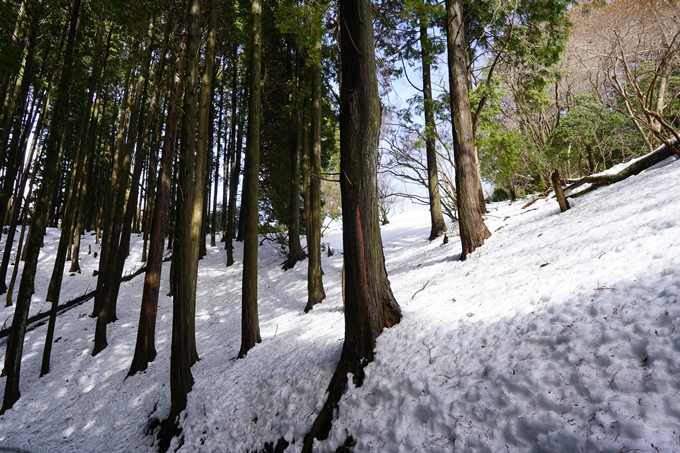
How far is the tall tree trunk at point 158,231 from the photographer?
238 inches

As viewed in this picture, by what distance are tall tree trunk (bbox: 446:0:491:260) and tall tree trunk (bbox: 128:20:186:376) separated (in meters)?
5.56

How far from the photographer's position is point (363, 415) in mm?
3180

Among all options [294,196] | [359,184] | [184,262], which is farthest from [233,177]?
[359,184]

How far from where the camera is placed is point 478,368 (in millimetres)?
2826

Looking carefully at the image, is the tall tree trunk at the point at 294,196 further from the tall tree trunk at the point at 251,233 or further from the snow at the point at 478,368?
the tall tree trunk at the point at 251,233

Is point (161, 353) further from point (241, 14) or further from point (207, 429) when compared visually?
point (241, 14)

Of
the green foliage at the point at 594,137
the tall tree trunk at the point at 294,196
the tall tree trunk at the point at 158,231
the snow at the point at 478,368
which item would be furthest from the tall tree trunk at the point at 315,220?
the green foliage at the point at 594,137

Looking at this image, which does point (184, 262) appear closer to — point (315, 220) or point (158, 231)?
point (158, 231)

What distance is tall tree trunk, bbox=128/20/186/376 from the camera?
604 centimetres

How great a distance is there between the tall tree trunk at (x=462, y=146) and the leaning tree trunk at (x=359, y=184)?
3740 mm

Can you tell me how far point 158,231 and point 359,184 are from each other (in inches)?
186

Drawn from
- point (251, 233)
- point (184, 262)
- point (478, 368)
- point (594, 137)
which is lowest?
point (478, 368)

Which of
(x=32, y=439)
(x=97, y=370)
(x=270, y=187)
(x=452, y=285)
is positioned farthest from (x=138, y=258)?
(x=452, y=285)

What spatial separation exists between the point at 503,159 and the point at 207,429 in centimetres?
Answer: 1319
